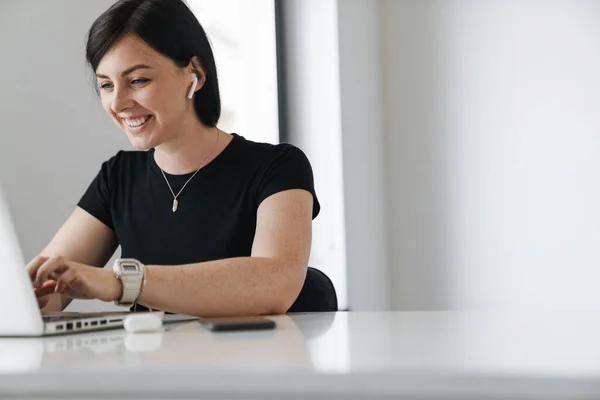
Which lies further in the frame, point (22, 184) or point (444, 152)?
point (444, 152)

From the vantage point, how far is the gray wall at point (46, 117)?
2426 mm

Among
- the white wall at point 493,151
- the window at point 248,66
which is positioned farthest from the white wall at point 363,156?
the window at point 248,66

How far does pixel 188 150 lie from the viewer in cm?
190

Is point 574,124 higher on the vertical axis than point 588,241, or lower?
higher

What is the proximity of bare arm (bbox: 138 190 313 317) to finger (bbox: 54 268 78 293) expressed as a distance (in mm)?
122

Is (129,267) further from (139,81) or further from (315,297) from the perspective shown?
(139,81)

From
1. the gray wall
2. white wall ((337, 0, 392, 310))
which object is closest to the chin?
the gray wall

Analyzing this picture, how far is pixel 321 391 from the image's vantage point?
57cm

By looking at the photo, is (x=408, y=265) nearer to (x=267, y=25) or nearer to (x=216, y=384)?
(x=267, y=25)

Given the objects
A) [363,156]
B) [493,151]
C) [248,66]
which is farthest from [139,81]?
[493,151]

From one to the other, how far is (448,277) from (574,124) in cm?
98

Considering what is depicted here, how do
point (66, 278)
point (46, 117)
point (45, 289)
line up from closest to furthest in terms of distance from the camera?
1. point (66, 278)
2. point (45, 289)
3. point (46, 117)

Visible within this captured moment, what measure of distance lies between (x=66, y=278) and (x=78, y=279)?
0.06ft

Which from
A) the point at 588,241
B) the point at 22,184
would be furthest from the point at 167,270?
the point at 588,241
